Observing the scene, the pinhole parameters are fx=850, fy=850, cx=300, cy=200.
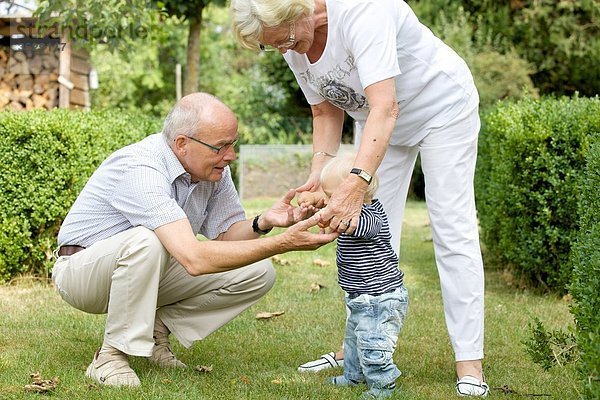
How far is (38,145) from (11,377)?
2.39 metres

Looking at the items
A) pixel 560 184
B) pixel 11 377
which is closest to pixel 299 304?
pixel 560 184

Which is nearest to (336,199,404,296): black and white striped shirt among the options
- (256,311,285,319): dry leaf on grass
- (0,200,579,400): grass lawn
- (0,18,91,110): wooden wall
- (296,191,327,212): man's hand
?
(296,191,327,212): man's hand

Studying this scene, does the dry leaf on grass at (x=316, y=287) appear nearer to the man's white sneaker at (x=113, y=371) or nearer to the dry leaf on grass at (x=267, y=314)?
the dry leaf on grass at (x=267, y=314)

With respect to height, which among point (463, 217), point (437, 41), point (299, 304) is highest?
point (437, 41)

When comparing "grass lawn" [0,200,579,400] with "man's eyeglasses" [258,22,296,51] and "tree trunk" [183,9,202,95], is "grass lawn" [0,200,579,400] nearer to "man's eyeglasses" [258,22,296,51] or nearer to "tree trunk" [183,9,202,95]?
"man's eyeglasses" [258,22,296,51]

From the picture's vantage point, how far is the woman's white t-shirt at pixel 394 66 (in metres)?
3.04

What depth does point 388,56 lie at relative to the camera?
3.00 m

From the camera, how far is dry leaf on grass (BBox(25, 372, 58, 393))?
3256 mm

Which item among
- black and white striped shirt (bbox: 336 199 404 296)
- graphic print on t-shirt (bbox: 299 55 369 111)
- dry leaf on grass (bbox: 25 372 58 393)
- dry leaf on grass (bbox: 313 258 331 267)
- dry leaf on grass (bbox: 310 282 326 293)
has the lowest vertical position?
dry leaf on grass (bbox: 313 258 331 267)

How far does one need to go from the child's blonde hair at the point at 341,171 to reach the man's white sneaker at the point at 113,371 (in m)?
1.10

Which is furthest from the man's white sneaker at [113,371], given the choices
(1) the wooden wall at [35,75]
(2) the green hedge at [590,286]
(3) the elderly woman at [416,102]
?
(1) the wooden wall at [35,75]

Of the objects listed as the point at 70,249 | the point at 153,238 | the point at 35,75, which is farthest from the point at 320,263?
the point at 35,75

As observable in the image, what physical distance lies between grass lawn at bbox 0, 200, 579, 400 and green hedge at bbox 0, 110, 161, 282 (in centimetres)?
24

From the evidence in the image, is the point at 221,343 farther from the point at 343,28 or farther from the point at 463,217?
the point at 343,28
